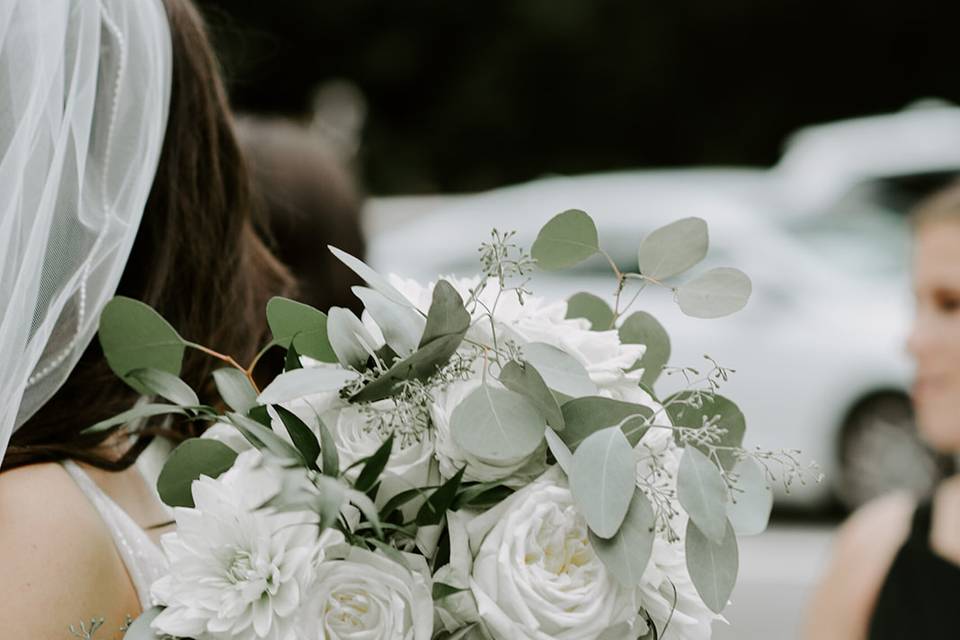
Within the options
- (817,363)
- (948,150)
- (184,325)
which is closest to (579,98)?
(948,150)

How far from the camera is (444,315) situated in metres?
1.38

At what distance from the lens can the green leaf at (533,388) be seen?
138 centimetres

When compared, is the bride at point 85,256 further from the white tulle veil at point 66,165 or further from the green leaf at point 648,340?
the green leaf at point 648,340

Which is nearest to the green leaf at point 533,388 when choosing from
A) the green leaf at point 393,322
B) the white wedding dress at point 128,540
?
the green leaf at point 393,322

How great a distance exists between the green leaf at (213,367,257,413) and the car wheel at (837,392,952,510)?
7287mm

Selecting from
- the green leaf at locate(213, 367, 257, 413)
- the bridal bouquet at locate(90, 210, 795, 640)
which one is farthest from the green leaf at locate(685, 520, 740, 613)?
the green leaf at locate(213, 367, 257, 413)

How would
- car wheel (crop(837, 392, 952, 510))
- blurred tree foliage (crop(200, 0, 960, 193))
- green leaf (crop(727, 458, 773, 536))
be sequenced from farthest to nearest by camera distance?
blurred tree foliage (crop(200, 0, 960, 193)) → car wheel (crop(837, 392, 952, 510)) → green leaf (crop(727, 458, 773, 536))

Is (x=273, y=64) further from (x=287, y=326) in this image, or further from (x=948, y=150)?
(x=287, y=326)

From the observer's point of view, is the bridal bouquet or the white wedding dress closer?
the bridal bouquet

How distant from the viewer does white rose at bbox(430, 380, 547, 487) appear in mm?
1367

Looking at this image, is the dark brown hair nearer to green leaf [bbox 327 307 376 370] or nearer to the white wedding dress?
the white wedding dress

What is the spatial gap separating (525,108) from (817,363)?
9.81 metres

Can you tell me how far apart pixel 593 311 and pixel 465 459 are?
1.32ft

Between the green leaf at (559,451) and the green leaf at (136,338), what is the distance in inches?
18.3
